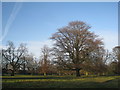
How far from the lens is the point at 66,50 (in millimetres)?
20797

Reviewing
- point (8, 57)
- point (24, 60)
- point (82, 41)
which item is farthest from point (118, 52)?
point (8, 57)

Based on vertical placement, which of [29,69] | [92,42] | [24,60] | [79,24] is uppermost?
[79,24]

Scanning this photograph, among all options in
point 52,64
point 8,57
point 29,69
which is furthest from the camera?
point 29,69

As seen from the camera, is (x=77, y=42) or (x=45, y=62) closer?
(x=77, y=42)

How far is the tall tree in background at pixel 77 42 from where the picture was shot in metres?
20.2

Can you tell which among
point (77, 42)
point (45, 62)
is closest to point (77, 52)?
point (77, 42)

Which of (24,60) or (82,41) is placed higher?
(82,41)

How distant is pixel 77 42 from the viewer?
2114 cm

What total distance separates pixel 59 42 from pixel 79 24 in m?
3.84

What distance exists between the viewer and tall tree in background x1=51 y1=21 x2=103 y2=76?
20188mm

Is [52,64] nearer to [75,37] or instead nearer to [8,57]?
[75,37]

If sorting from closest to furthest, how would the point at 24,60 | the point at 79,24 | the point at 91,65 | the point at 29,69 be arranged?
the point at 91,65 < the point at 79,24 < the point at 24,60 < the point at 29,69

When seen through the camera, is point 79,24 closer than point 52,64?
No

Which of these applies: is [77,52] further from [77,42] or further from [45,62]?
[45,62]
